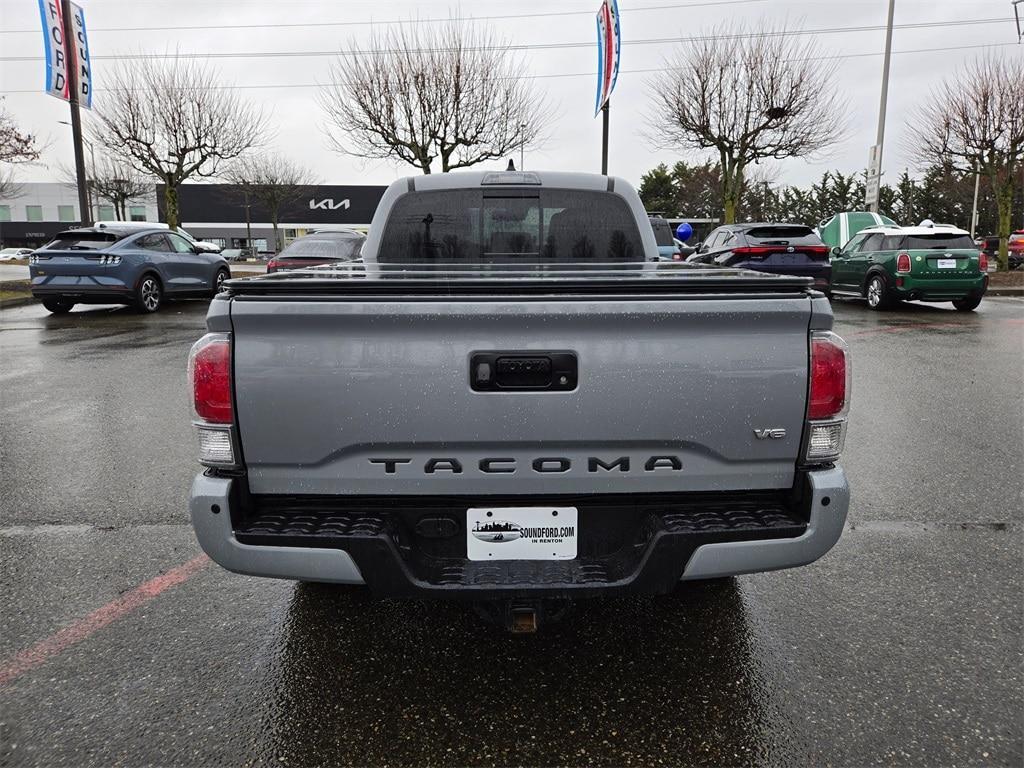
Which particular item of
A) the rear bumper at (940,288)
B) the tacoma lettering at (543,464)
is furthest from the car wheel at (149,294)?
the rear bumper at (940,288)

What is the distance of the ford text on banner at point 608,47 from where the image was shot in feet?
68.2

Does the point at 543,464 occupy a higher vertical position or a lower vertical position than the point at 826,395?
lower

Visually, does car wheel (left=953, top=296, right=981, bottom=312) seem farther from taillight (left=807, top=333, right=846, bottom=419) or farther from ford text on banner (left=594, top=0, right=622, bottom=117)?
taillight (left=807, top=333, right=846, bottom=419)

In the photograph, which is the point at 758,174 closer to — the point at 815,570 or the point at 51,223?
the point at 815,570

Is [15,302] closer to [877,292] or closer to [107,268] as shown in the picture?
[107,268]

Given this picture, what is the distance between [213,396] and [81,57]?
19.9 meters

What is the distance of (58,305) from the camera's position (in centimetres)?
1405

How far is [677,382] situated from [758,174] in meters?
64.5

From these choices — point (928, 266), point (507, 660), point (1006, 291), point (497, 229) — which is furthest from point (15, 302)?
point (1006, 291)

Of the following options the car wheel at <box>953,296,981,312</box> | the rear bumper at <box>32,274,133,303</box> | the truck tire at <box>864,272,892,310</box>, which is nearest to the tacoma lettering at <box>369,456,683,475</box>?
the rear bumper at <box>32,274,133,303</box>

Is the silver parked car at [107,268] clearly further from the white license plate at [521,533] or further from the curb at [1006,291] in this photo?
the curb at [1006,291]

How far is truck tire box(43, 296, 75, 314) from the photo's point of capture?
13.8 meters

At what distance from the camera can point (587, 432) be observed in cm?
215

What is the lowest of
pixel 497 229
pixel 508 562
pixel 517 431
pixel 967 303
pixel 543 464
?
pixel 967 303
